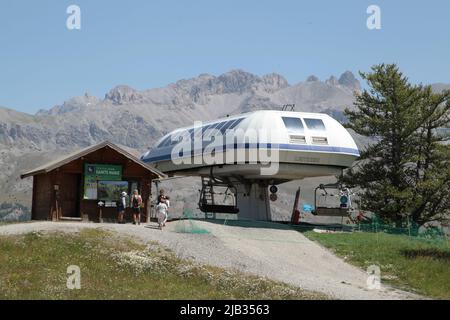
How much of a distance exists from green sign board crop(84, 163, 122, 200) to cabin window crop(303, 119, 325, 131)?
12.9 metres

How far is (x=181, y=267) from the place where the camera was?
27391mm

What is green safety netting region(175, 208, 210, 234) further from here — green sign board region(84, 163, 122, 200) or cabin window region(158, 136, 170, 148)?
cabin window region(158, 136, 170, 148)

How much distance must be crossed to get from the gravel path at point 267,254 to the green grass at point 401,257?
3.74ft

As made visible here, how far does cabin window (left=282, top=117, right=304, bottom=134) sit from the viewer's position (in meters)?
45.5

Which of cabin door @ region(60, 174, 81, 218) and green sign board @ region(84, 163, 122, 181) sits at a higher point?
green sign board @ region(84, 163, 122, 181)

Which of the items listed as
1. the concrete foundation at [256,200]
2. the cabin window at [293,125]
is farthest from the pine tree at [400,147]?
the cabin window at [293,125]

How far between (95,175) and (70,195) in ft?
6.25

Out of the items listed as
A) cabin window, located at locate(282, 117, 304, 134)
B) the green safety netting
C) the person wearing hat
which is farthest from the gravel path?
cabin window, located at locate(282, 117, 304, 134)

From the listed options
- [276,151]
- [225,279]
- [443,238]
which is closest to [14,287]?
[225,279]

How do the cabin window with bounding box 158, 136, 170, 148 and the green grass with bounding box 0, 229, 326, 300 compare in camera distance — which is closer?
the green grass with bounding box 0, 229, 326, 300

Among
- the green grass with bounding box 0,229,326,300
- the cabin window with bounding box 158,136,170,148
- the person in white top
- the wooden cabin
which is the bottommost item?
the green grass with bounding box 0,229,326,300

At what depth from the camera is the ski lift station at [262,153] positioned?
4491cm

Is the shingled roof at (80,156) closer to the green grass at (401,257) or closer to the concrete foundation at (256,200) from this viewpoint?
the concrete foundation at (256,200)

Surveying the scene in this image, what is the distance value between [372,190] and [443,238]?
12538 millimetres
